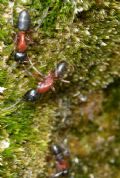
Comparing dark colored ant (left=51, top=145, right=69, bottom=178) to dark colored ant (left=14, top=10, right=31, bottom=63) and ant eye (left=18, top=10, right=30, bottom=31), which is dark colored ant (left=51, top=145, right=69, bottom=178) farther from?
ant eye (left=18, top=10, right=30, bottom=31)

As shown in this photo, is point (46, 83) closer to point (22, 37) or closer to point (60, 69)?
point (60, 69)

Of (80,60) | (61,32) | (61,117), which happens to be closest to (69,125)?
(61,117)

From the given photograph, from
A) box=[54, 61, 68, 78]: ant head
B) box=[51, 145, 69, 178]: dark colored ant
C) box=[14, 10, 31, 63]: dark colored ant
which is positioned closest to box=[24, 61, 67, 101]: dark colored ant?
box=[54, 61, 68, 78]: ant head

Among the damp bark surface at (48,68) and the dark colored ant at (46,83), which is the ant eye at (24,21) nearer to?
the damp bark surface at (48,68)

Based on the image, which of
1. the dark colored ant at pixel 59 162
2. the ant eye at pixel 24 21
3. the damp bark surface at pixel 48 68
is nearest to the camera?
the ant eye at pixel 24 21

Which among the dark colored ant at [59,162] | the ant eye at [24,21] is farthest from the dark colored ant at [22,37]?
the dark colored ant at [59,162]

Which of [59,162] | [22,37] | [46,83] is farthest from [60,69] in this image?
[59,162]
